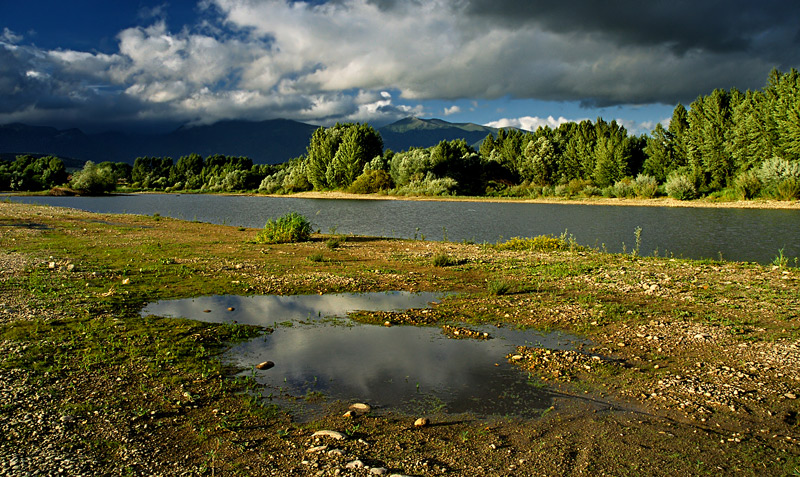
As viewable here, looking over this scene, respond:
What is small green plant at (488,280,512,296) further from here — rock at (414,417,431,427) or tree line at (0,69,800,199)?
tree line at (0,69,800,199)

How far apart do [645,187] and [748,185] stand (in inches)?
564

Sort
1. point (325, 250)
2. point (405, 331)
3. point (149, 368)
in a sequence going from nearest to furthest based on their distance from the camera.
Result: point (149, 368) → point (405, 331) → point (325, 250)

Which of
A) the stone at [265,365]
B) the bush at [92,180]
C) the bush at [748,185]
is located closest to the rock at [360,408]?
the stone at [265,365]

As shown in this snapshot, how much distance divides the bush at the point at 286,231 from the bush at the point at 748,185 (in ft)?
204

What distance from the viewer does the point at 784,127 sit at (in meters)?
62.6

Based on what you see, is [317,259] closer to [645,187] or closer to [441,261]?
[441,261]

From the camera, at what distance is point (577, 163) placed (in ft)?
304

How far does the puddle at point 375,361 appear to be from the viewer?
7625mm

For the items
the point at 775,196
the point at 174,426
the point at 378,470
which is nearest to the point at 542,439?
the point at 378,470

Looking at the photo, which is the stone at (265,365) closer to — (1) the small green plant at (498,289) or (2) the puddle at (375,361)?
(2) the puddle at (375,361)

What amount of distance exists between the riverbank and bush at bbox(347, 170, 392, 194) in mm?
88501

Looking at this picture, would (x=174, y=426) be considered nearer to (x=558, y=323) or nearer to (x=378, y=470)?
(x=378, y=470)

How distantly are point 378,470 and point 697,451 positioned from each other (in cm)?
391

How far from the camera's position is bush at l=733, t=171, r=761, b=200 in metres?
63.6
